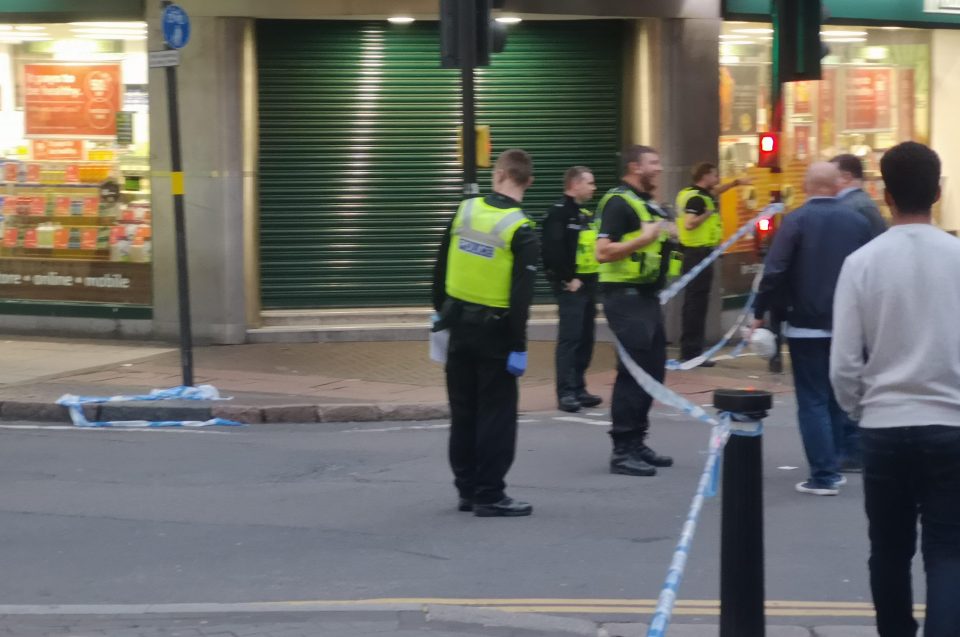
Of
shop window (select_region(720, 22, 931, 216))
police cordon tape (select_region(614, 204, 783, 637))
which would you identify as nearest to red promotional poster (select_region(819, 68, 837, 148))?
shop window (select_region(720, 22, 931, 216))

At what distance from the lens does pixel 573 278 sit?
11.9 m

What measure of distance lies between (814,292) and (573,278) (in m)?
3.51

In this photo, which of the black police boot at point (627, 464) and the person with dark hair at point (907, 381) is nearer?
the person with dark hair at point (907, 381)

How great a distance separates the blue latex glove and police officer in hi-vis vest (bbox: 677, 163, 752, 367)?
6616 mm

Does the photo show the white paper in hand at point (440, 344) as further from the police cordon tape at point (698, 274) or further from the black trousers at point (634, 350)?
the police cordon tape at point (698, 274)

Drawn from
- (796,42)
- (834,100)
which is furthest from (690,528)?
(834,100)

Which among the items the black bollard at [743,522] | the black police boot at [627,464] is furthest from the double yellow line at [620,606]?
the black police boot at [627,464]

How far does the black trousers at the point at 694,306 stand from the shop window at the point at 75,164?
5733 millimetres

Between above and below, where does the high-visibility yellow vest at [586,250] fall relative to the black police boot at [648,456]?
above

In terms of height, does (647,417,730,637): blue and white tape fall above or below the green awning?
below

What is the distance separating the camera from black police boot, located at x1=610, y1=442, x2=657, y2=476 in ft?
29.9

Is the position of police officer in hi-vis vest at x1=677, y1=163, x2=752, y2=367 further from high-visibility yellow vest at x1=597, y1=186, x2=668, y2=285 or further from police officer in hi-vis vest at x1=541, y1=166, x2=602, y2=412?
high-visibility yellow vest at x1=597, y1=186, x2=668, y2=285

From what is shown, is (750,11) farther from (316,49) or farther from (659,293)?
(659,293)

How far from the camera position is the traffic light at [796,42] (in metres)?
12.5
